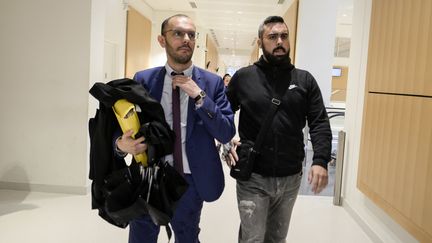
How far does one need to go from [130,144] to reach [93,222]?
7.87 feet

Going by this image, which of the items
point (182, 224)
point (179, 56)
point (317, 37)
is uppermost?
point (317, 37)

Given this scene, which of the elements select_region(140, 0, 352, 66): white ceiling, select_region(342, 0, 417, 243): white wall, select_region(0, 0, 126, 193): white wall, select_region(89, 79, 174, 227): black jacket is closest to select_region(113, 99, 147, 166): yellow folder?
select_region(89, 79, 174, 227): black jacket

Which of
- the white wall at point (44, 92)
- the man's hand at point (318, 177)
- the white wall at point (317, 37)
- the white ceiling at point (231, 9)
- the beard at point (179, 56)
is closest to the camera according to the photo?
the beard at point (179, 56)

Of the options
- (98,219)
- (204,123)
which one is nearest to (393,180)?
(204,123)

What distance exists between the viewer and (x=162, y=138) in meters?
1.67

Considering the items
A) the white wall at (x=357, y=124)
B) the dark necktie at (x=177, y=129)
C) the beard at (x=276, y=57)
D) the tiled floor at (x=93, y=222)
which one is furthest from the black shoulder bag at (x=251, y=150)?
the white wall at (x=357, y=124)

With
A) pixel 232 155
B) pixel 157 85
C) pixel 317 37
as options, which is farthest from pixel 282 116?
pixel 317 37

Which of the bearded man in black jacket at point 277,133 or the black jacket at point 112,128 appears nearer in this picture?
the black jacket at point 112,128

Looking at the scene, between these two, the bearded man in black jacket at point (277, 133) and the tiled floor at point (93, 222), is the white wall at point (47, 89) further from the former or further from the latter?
the bearded man in black jacket at point (277, 133)

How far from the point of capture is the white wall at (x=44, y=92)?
172 inches

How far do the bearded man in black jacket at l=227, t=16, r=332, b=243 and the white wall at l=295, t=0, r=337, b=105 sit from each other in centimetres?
594

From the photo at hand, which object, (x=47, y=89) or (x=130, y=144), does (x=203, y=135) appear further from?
(x=47, y=89)

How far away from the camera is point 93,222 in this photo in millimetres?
3715

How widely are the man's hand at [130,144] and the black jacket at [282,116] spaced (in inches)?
27.7
